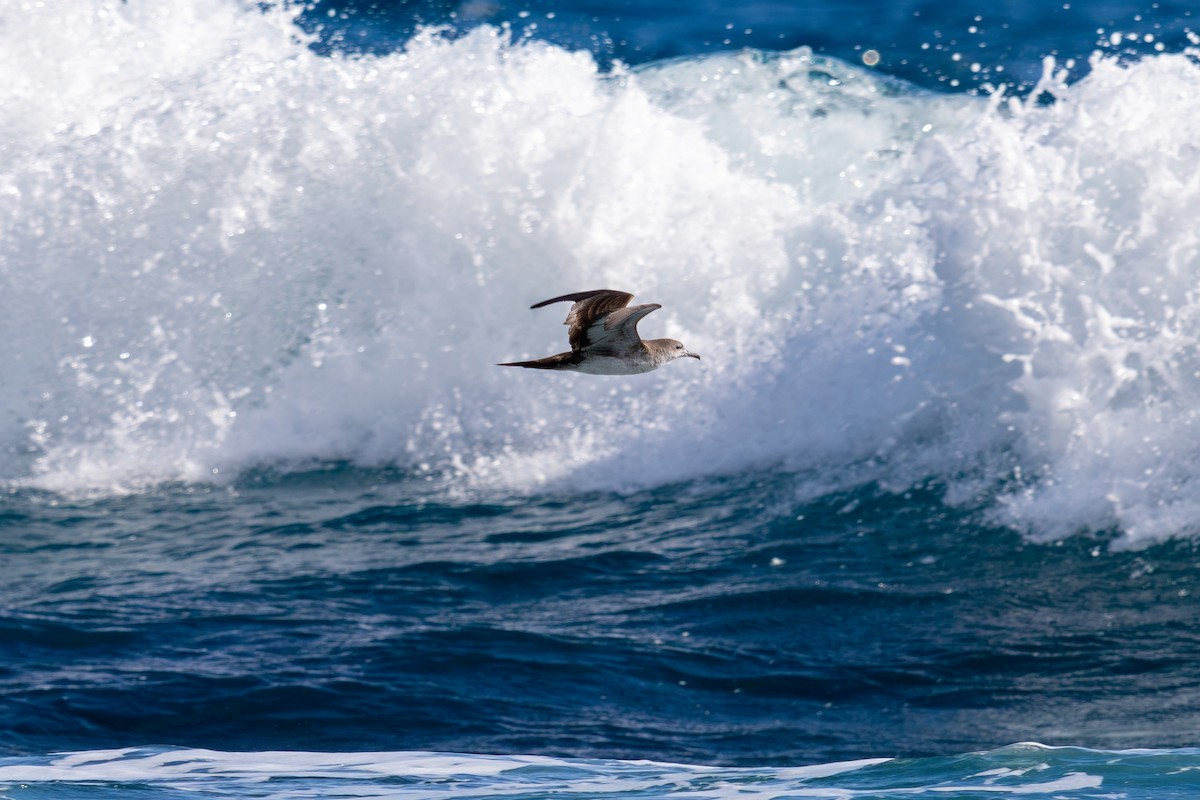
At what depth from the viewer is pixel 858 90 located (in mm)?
13414

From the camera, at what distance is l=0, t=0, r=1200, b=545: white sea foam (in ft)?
31.4

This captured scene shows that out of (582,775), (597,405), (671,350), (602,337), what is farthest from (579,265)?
(602,337)

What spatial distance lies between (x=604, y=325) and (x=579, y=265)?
6.87 metres

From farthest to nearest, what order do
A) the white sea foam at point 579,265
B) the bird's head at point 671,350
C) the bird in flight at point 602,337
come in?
the white sea foam at point 579,265
the bird's head at point 671,350
the bird in flight at point 602,337

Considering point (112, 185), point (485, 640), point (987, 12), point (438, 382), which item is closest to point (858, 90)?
point (987, 12)

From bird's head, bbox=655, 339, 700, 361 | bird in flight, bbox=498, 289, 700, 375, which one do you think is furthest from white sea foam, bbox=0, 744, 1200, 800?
bird in flight, bbox=498, 289, 700, 375

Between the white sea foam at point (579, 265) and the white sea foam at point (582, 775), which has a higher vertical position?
the white sea foam at point (579, 265)

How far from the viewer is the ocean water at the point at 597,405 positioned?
6.77 metres

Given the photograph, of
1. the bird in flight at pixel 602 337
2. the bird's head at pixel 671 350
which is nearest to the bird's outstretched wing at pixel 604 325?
the bird in flight at pixel 602 337

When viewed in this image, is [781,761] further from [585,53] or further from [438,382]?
[585,53]

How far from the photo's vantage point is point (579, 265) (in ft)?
38.0

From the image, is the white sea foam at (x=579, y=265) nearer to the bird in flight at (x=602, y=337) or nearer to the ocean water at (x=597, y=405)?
the ocean water at (x=597, y=405)

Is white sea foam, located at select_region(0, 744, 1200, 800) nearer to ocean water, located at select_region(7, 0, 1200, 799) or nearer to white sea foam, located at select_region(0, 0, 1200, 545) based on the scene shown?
ocean water, located at select_region(7, 0, 1200, 799)

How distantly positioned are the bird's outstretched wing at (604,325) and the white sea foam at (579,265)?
4561 mm
